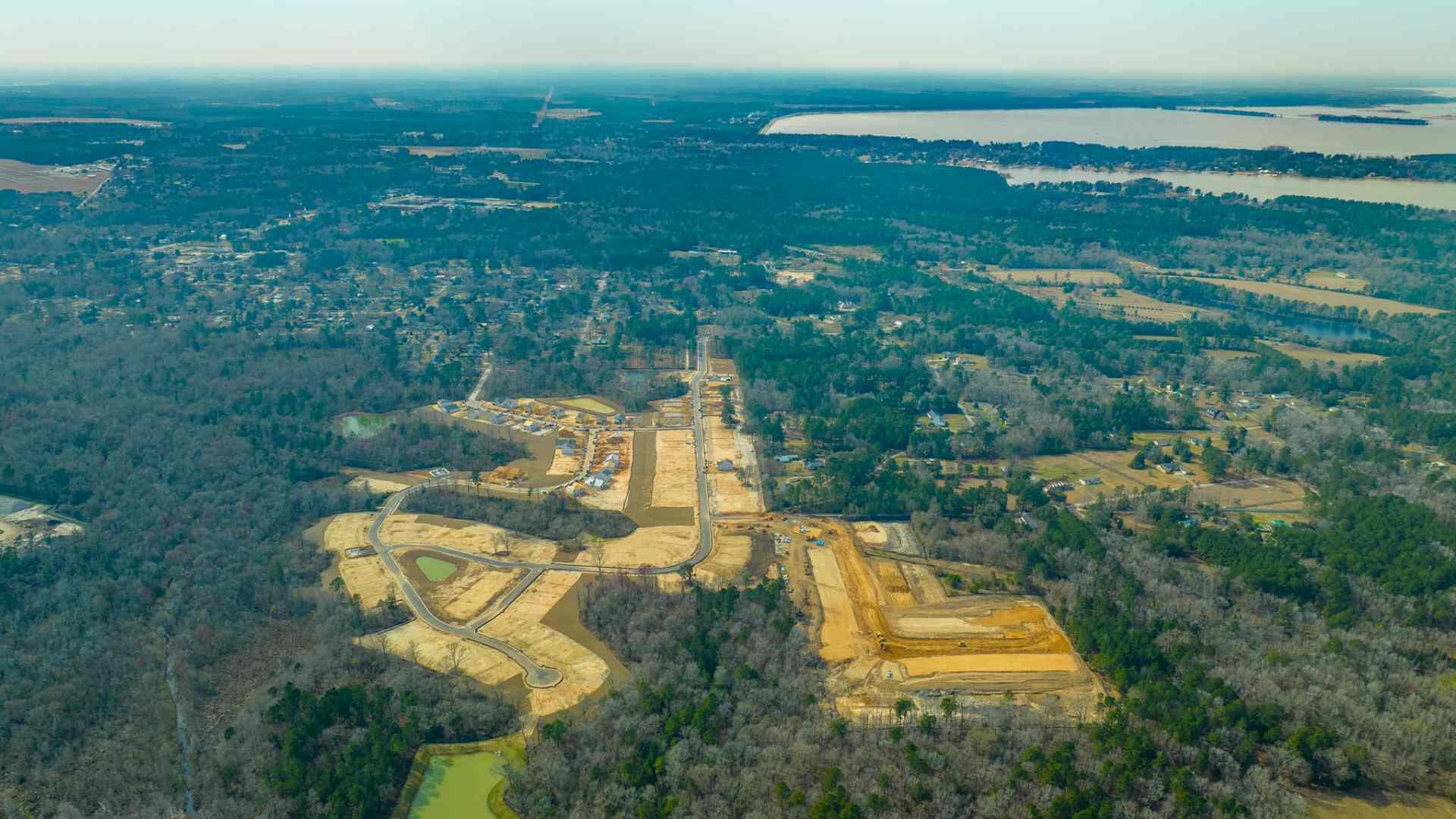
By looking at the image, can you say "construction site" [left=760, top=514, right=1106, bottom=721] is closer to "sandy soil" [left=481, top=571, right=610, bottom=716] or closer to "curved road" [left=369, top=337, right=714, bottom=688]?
"curved road" [left=369, top=337, right=714, bottom=688]

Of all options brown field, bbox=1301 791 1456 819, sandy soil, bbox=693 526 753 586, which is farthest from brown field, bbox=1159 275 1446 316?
sandy soil, bbox=693 526 753 586

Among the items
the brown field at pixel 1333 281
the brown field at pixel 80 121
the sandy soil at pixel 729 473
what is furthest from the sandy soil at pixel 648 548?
the brown field at pixel 80 121

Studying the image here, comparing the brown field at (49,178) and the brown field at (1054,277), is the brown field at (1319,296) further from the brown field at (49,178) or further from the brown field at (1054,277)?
the brown field at (49,178)

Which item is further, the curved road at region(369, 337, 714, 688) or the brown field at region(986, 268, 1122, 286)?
the brown field at region(986, 268, 1122, 286)

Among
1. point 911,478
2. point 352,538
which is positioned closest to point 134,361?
point 352,538

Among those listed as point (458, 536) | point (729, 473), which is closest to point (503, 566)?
point (458, 536)

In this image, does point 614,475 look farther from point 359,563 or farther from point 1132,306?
point 1132,306
